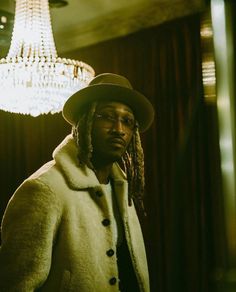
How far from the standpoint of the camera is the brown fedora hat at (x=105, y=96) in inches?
76.9

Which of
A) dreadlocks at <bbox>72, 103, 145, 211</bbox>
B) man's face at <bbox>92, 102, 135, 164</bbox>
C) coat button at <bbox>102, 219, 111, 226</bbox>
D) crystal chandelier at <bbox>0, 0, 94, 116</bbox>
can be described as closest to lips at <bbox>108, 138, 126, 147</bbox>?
man's face at <bbox>92, 102, 135, 164</bbox>

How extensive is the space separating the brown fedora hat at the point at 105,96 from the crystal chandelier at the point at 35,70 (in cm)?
53

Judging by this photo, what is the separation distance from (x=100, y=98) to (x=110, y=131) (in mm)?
185

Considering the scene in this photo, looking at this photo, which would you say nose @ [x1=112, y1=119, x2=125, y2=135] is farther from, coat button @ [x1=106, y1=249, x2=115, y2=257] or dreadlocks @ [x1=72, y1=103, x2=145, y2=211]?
coat button @ [x1=106, y1=249, x2=115, y2=257]

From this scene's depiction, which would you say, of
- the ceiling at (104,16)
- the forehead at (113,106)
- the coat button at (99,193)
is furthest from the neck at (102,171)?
the ceiling at (104,16)

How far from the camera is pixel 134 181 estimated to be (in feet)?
7.20

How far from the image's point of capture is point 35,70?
247 centimetres

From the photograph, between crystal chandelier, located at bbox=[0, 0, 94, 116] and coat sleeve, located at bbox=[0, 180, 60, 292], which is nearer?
coat sleeve, located at bbox=[0, 180, 60, 292]

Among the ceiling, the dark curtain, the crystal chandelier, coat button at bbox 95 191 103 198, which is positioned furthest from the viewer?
the ceiling

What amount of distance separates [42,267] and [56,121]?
3206 mm

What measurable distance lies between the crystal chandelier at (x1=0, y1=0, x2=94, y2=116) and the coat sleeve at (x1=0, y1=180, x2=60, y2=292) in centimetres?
101

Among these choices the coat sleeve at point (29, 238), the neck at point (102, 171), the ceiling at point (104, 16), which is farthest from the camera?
the ceiling at point (104, 16)

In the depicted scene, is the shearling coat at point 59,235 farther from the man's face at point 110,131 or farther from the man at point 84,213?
the man's face at point 110,131

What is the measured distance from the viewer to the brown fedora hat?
76.9 inches
